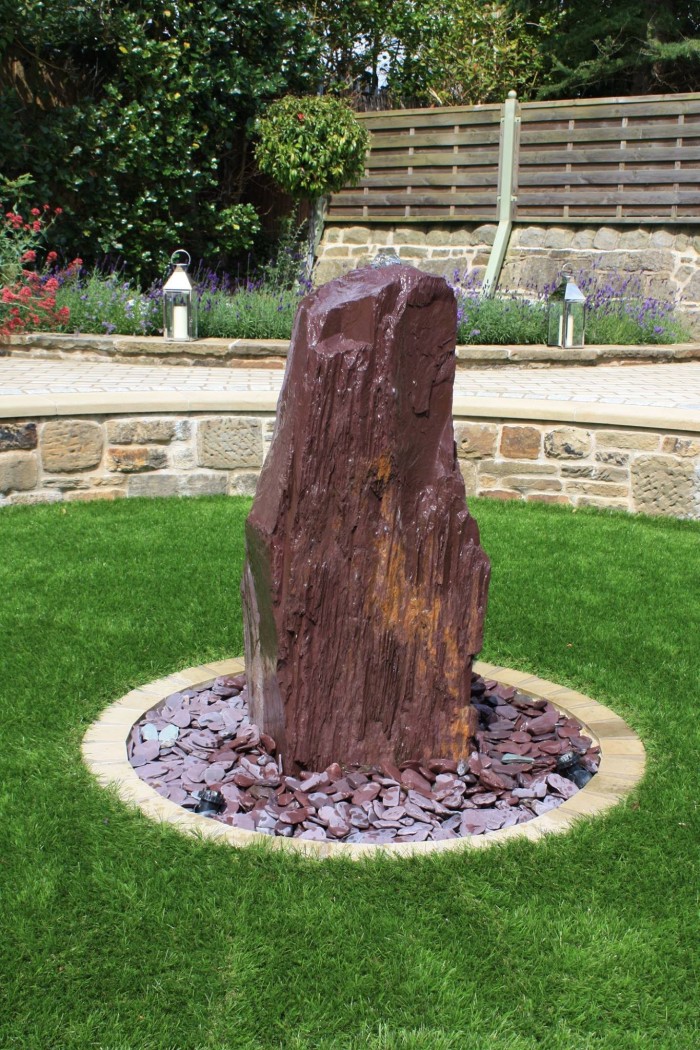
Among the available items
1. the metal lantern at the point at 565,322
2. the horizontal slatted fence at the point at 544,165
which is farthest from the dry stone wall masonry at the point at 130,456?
the horizontal slatted fence at the point at 544,165

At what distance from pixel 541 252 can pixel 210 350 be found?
6124mm

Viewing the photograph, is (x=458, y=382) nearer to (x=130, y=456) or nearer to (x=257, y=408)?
(x=257, y=408)

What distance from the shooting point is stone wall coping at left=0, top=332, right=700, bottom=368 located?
33.0ft

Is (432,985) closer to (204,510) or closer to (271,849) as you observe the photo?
(271,849)

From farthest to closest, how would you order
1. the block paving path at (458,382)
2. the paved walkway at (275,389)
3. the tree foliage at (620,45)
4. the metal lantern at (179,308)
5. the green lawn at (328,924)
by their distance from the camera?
the tree foliage at (620,45) < the metal lantern at (179,308) < the block paving path at (458,382) < the paved walkway at (275,389) < the green lawn at (328,924)

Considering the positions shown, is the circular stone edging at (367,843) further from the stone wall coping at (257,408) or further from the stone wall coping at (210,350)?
the stone wall coping at (210,350)

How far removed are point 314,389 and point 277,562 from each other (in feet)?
1.71

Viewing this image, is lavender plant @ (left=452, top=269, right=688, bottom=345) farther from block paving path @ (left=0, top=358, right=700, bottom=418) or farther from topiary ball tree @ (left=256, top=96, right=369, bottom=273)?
topiary ball tree @ (left=256, top=96, right=369, bottom=273)

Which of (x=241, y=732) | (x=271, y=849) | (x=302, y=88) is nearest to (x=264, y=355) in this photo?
Answer: (x=302, y=88)

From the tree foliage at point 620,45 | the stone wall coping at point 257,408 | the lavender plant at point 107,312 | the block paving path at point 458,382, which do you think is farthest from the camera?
the tree foliage at point 620,45

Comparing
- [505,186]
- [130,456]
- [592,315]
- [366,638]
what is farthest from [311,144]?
[366,638]

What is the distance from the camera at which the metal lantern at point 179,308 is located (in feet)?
32.9

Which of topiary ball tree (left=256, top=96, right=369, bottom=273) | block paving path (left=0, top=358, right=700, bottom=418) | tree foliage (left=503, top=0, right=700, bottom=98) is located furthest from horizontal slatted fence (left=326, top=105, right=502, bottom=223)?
block paving path (left=0, top=358, right=700, bottom=418)

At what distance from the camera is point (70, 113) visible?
40.8ft
